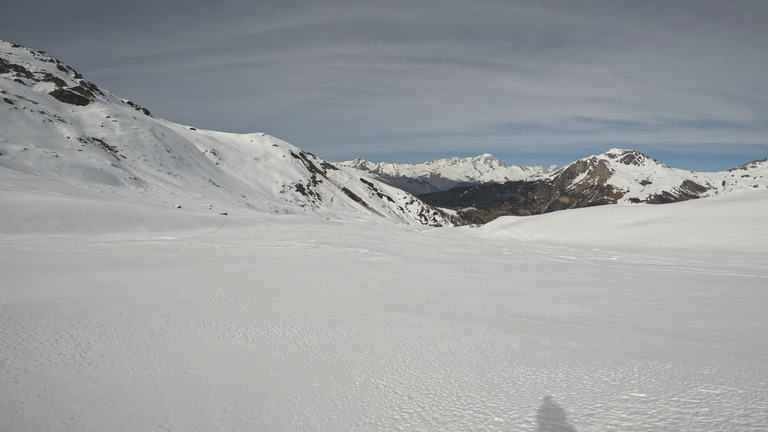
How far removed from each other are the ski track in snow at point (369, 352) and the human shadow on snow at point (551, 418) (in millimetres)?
15

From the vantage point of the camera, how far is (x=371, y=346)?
4.66 m

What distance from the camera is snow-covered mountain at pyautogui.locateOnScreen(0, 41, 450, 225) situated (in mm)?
39469

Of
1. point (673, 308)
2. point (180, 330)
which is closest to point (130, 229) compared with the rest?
point (180, 330)

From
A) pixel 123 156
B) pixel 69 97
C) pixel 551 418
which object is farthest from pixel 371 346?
pixel 69 97

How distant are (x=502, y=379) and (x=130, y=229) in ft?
69.5

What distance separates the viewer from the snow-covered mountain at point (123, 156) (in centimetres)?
3947

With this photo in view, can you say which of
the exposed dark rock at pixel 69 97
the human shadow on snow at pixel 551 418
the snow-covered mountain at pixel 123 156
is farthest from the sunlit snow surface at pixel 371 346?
the exposed dark rock at pixel 69 97

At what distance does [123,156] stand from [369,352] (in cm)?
6641

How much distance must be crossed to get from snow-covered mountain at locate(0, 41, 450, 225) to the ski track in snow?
28812mm

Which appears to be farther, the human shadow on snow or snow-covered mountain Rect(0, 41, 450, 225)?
snow-covered mountain Rect(0, 41, 450, 225)

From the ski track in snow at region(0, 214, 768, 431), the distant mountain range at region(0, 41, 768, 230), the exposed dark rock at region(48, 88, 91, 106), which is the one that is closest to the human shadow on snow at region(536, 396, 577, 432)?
the ski track in snow at region(0, 214, 768, 431)

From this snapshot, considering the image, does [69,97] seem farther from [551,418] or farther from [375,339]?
[551,418]

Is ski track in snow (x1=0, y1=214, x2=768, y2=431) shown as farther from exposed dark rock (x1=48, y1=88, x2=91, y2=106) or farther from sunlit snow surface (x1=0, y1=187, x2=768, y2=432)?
exposed dark rock (x1=48, y1=88, x2=91, y2=106)

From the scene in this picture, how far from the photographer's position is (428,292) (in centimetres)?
779
